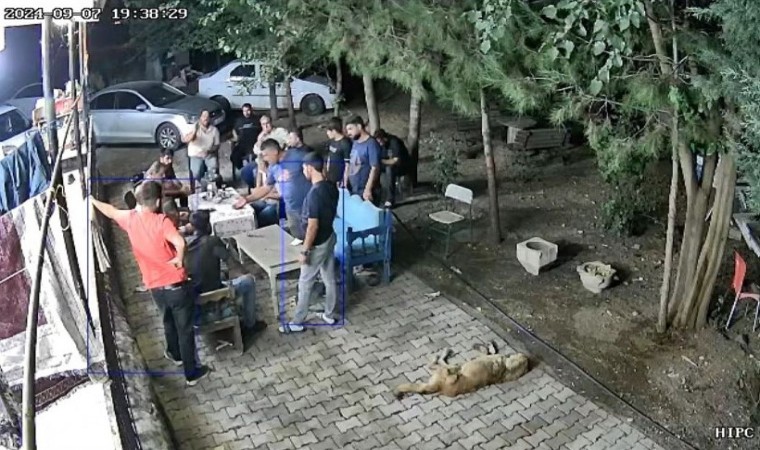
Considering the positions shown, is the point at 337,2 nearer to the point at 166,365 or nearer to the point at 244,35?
the point at 244,35

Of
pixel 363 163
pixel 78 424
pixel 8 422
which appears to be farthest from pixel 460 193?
pixel 8 422

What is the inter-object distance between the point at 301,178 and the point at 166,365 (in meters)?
2.22

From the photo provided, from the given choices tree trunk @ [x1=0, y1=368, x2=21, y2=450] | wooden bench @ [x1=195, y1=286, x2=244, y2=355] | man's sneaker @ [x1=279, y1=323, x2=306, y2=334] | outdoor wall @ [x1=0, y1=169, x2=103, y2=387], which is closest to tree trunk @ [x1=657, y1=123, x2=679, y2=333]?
man's sneaker @ [x1=279, y1=323, x2=306, y2=334]

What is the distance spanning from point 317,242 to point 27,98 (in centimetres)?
386

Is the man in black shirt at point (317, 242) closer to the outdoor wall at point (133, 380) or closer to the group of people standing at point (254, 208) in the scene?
the group of people standing at point (254, 208)

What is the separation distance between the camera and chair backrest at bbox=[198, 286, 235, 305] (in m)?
6.55

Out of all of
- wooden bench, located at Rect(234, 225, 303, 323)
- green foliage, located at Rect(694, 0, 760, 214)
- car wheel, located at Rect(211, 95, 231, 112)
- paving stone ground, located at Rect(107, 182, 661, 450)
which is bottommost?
paving stone ground, located at Rect(107, 182, 661, 450)

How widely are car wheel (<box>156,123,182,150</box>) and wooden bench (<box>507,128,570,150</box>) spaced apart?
561 centimetres

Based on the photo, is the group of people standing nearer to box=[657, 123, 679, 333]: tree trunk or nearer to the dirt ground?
the dirt ground

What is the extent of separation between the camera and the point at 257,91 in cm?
1512

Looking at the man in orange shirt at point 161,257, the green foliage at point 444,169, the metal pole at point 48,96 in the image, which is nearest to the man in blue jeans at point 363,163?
the green foliage at point 444,169

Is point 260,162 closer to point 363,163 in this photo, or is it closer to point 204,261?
point 363,163

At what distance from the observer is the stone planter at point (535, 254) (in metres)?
8.39

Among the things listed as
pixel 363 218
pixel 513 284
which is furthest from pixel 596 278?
pixel 363 218
